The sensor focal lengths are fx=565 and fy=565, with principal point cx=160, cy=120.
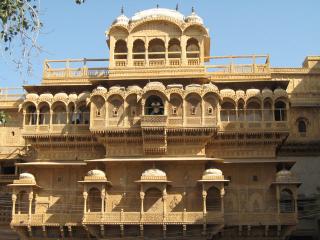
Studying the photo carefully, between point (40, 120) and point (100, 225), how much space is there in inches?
313

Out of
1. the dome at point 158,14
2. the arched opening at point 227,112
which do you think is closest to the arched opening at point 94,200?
the arched opening at point 227,112

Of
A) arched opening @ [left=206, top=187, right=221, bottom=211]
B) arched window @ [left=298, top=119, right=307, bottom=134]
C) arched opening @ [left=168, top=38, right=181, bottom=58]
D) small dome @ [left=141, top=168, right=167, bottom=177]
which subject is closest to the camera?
small dome @ [left=141, top=168, right=167, bottom=177]

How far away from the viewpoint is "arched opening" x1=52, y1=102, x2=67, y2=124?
33938 millimetres

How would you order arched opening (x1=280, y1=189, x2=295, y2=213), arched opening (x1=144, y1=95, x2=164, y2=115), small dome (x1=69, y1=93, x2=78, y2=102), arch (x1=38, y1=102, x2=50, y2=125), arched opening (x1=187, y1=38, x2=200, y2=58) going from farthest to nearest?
arched opening (x1=187, y1=38, x2=200, y2=58), arch (x1=38, y1=102, x2=50, y2=125), small dome (x1=69, y1=93, x2=78, y2=102), arched opening (x1=280, y1=189, x2=295, y2=213), arched opening (x1=144, y1=95, x2=164, y2=115)

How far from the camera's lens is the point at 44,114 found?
112ft

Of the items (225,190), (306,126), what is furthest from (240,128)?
(306,126)

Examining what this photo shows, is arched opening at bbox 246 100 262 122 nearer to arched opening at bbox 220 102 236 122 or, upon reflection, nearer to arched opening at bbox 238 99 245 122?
arched opening at bbox 238 99 245 122

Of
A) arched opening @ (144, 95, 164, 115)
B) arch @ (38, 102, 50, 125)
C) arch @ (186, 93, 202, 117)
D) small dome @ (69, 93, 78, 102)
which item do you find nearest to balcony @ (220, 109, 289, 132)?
arch @ (186, 93, 202, 117)

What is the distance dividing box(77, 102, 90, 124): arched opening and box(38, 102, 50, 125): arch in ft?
6.13

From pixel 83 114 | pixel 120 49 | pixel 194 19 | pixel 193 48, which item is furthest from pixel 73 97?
pixel 194 19

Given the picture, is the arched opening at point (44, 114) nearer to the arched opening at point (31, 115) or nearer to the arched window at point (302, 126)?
the arched opening at point (31, 115)

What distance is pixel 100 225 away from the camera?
99.6 ft

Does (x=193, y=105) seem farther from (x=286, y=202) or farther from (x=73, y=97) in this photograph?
(x=286, y=202)

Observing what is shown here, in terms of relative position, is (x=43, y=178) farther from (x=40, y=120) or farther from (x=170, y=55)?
(x=170, y=55)
